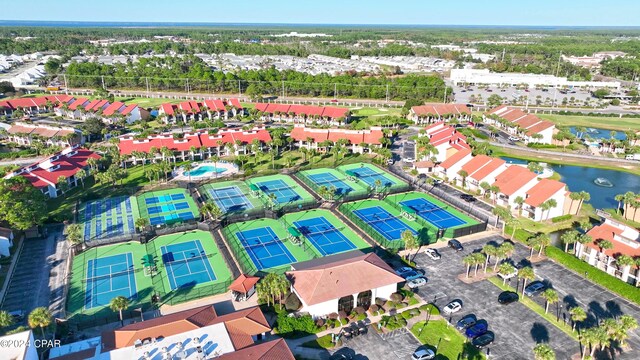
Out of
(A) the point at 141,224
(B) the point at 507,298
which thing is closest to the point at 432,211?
(B) the point at 507,298

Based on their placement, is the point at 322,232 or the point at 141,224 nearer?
the point at 141,224

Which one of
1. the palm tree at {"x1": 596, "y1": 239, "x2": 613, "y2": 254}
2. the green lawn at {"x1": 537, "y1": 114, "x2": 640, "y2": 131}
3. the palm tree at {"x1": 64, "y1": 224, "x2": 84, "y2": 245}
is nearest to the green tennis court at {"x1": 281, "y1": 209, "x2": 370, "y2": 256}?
the palm tree at {"x1": 64, "y1": 224, "x2": 84, "y2": 245}

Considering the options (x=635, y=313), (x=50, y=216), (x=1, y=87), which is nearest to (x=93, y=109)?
(x=1, y=87)

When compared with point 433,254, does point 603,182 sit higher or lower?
higher

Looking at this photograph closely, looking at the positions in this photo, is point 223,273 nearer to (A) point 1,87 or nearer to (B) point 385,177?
(B) point 385,177

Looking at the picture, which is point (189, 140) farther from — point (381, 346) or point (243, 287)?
point (381, 346)

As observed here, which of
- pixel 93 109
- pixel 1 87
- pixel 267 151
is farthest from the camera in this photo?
pixel 1 87

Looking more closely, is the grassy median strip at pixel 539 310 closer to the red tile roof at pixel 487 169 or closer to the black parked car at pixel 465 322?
the black parked car at pixel 465 322

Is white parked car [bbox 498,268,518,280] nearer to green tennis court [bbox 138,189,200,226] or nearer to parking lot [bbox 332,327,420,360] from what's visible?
parking lot [bbox 332,327,420,360]
